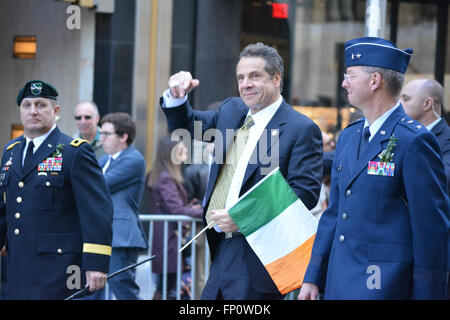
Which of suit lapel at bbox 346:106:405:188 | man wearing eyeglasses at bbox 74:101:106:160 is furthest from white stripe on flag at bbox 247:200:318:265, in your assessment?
man wearing eyeglasses at bbox 74:101:106:160

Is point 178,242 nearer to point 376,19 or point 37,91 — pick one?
point 37,91

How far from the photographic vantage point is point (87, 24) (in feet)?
36.8

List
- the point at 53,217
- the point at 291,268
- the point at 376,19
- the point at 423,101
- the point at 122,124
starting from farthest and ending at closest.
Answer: the point at 122,124
the point at 423,101
the point at 376,19
the point at 53,217
the point at 291,268

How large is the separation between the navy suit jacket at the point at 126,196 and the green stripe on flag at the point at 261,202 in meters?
2.94

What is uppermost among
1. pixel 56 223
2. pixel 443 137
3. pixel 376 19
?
pixel 376 19

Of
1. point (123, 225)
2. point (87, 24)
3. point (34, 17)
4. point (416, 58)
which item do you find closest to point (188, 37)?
point (87, 24)

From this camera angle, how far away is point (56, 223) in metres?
5.15

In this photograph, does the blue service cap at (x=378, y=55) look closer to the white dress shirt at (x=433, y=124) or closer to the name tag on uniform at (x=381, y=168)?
the name tag on uniform at (x=381, y=168)

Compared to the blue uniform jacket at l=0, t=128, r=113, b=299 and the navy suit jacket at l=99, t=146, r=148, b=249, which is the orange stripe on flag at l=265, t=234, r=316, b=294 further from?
the navy suit jacket at l=99, t=146, r=148, b=249

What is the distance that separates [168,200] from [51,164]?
314cm

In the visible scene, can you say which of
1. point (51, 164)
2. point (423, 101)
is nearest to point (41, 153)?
point (51, 164)

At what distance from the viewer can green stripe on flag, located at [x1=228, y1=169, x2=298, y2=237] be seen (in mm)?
4773

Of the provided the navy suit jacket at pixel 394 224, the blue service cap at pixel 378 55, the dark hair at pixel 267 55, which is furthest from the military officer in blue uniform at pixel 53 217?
the blue service cap at pixel 378 55
